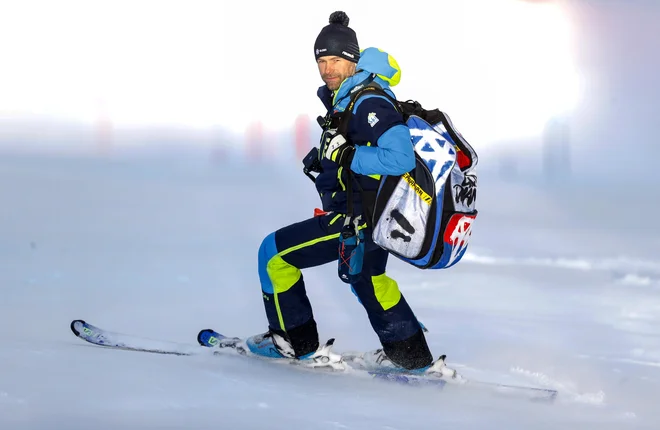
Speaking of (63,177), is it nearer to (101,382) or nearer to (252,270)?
(252,270)

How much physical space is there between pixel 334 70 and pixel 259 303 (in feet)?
8.63

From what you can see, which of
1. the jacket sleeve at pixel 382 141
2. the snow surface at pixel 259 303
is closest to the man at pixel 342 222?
the jacket sleeve at pixel 382 141

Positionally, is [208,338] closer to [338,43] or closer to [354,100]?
[354,100]

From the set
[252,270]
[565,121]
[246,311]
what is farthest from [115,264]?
[565,121]

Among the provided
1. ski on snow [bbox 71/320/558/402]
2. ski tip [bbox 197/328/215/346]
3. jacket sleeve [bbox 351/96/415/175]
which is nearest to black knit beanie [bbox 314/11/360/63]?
jacket sleeve [bbox 351/96/415/175]

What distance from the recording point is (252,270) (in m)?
7.31

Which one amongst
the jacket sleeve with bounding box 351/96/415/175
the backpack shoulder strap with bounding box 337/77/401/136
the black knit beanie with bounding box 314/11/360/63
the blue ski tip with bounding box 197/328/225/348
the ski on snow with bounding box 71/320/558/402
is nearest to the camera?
the jacket sleeve with bounding box 351/96/415/175

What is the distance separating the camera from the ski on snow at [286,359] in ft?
14.2

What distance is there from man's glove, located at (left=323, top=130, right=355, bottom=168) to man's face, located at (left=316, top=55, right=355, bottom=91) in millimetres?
309

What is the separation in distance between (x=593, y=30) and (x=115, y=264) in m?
→ 11.2

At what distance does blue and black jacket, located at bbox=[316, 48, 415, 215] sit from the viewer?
3775 mm

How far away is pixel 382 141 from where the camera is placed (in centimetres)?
378

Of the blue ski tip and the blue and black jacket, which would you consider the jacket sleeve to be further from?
the blue ski tip

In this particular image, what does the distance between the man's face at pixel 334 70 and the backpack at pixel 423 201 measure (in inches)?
8.3
